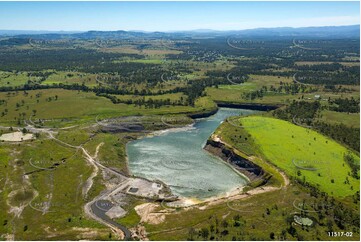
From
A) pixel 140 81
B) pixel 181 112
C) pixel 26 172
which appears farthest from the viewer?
pixel 140 81

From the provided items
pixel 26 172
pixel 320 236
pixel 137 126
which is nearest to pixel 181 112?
pixel 137 126

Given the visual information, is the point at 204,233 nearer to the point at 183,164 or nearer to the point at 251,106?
the point at 183,164

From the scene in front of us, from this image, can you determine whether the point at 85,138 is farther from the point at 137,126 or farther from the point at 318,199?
the point at 318,199

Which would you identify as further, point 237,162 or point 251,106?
point 251,106

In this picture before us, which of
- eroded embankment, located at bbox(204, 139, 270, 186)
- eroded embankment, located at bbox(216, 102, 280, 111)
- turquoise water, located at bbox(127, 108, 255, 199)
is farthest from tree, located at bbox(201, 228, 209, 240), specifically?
eroded embankment, located at bbox(216, 102, 280, 111)

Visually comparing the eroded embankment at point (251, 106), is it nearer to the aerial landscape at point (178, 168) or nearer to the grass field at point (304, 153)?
the aerial landscape at point (178, 168)

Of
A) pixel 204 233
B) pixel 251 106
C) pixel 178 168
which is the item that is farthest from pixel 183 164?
pixel 251 106

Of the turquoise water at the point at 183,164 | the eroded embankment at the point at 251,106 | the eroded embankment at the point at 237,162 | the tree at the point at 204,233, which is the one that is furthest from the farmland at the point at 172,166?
the turquoise water at the point at 183,164
